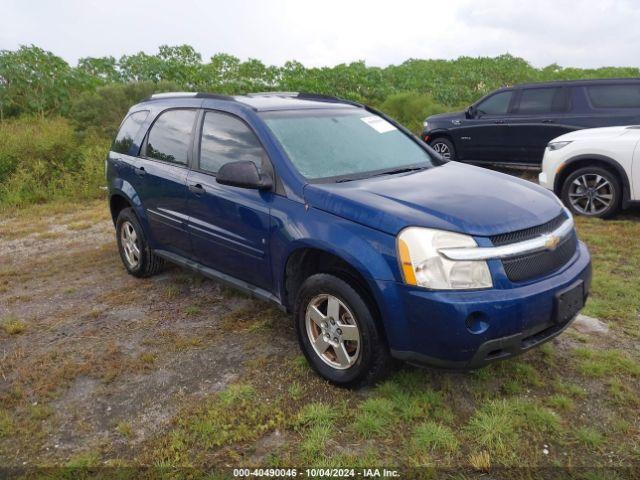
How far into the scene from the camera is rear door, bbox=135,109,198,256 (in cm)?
455

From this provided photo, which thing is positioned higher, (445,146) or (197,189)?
(197,189)

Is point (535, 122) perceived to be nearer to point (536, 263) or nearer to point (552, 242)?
point (552, 242)

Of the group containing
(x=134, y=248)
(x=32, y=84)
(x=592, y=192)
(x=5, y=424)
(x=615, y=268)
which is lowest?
(x=5, y=424)

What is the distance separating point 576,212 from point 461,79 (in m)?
14.2

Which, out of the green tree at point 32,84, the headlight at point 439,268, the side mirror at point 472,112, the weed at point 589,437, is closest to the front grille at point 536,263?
the headlight at point 439,268

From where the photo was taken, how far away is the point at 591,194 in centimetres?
705

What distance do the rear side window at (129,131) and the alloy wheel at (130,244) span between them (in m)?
0.76

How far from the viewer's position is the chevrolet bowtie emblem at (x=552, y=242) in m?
3.12

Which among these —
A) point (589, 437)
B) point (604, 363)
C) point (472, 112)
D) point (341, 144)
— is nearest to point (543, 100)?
point (472, 112)

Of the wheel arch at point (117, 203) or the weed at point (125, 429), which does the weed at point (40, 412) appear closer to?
the weed at point (125, 429)

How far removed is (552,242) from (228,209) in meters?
2.19

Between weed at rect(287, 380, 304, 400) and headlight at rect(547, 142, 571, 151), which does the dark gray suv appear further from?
weed at rect(287, 380, 304, 400)

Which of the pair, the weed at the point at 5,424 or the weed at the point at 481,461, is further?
the weed at the point at 5,424

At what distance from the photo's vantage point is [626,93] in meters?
8.68
